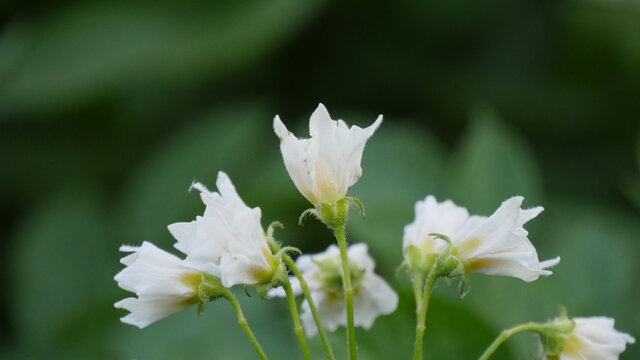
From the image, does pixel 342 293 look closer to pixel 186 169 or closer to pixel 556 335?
pixel 556 335

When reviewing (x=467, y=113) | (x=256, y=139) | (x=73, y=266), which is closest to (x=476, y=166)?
(x=467, y=113)

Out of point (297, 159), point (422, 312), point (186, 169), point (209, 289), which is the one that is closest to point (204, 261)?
point (209, 289)

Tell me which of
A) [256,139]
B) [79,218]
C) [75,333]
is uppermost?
[256,139]

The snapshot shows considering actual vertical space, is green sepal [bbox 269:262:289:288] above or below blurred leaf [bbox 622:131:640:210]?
below

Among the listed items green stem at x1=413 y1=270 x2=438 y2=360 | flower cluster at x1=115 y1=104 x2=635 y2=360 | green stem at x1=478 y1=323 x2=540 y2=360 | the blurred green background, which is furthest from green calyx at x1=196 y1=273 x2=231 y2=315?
the blurred green background

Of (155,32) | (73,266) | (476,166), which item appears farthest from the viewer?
(155,32)

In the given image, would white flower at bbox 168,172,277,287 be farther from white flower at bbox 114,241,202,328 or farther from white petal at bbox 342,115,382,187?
white petal at bbox 342,115,382,187

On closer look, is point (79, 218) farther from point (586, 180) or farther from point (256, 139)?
Result: point (586, 180)
